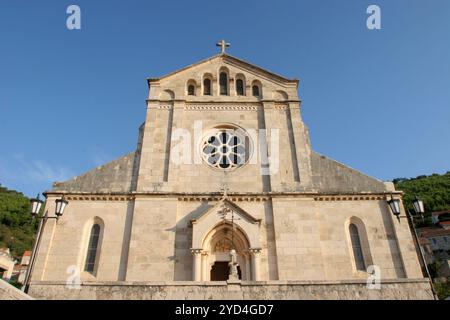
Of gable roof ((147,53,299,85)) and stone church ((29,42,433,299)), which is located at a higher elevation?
gable roof ((147,53,299,85))

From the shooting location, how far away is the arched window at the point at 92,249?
A: 53.6ft

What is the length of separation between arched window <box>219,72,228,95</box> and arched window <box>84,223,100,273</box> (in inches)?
429

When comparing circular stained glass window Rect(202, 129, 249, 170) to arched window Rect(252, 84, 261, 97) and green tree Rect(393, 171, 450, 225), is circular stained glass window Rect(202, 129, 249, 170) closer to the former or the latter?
arched window Rect(252, 84, 261, 97)

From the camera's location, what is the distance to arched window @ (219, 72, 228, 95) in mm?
22166

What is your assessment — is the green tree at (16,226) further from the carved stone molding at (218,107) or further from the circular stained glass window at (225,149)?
the circular stained glass window at (225,149)

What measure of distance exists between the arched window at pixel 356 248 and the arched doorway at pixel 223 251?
5190mm

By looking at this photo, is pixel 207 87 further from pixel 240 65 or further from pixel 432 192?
pixel 432 192

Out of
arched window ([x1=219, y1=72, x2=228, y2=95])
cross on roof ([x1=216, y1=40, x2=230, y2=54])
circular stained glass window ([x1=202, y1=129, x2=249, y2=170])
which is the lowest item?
circular stained glass window ([x1=202, y1=129, x2=249, y2=170])

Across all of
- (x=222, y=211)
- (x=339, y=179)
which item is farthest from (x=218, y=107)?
(x=339, y=179)

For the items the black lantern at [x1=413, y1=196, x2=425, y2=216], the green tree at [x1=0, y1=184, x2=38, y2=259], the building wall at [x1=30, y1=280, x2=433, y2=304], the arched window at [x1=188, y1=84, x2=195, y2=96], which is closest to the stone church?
the arched window at [x1=188, y1=84, x2=195, y2=96]

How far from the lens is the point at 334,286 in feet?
36.4

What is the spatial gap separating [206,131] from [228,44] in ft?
24.0

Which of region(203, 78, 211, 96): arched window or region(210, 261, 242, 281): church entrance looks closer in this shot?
region(210, 261, 242, 281): church entrance
